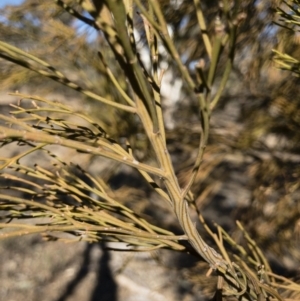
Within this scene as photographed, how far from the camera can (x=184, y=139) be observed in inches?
138

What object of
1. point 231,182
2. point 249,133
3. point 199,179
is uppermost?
point 249,133

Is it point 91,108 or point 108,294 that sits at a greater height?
point 91,108

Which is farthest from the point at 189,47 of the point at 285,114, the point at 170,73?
the point at 170,73

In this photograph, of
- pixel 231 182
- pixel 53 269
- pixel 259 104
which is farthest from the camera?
pixel 53 269

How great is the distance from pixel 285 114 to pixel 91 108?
138 cm

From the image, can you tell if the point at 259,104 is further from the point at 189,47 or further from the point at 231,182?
the point at 231,182

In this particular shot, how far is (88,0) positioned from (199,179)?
2.43 metres

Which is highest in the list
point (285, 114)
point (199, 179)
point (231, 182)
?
point (285, 114)

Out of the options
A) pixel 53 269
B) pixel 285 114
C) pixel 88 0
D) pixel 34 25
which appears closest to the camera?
pixel 88 0

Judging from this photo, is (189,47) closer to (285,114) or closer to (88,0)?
(285,114)

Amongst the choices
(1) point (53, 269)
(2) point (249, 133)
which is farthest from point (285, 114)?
(1) point (53, 269)

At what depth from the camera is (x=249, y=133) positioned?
10.6 ft

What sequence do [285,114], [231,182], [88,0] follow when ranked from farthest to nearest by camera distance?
1. [231,182]
2. [285,114]
3. [88,0]

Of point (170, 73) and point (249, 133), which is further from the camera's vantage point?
point (170, 73)
